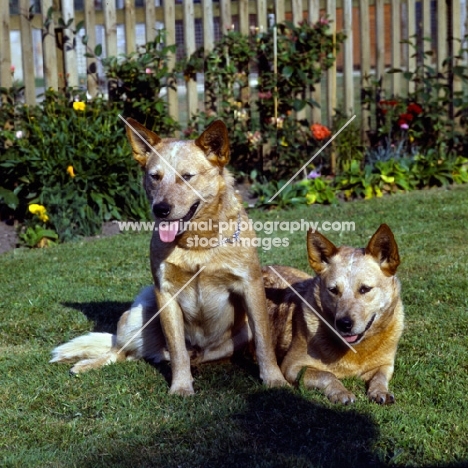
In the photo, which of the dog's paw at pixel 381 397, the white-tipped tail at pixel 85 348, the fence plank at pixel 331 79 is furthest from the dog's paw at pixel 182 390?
the fence plank at pixel 331 79

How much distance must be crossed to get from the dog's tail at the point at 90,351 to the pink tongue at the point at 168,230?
870mm

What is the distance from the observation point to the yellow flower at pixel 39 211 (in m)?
7.25

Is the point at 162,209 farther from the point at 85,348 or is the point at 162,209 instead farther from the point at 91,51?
the point at 91,51

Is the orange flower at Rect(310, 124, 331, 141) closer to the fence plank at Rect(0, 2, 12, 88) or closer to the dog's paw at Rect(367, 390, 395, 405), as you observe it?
the fence plank at Rect(0, 2, 12, 88)

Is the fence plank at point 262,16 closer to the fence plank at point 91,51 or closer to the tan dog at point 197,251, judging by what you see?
the fence plank at point 91,51

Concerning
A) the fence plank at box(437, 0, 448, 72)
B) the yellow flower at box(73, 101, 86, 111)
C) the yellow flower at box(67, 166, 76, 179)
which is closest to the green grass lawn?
the yellow flower at box(67, 166, 76, 179)

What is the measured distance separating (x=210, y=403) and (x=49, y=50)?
5.28 m

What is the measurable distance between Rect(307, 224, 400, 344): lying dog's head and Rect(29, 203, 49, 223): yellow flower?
3.70 meters

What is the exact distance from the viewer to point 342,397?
12.8 feet

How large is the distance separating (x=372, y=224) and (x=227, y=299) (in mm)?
3122

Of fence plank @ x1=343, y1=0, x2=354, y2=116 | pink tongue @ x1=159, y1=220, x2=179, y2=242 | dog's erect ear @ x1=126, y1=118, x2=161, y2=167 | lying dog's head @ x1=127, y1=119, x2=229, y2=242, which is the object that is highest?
fence plank @ x1=343, y1=0, x2=354, y2=116

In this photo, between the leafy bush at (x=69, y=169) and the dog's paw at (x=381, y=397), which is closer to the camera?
the dog's paw at (x=381, y=397)

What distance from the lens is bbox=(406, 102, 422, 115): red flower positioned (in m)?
8.84

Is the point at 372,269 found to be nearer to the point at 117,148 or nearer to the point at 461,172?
the point at 117,148
